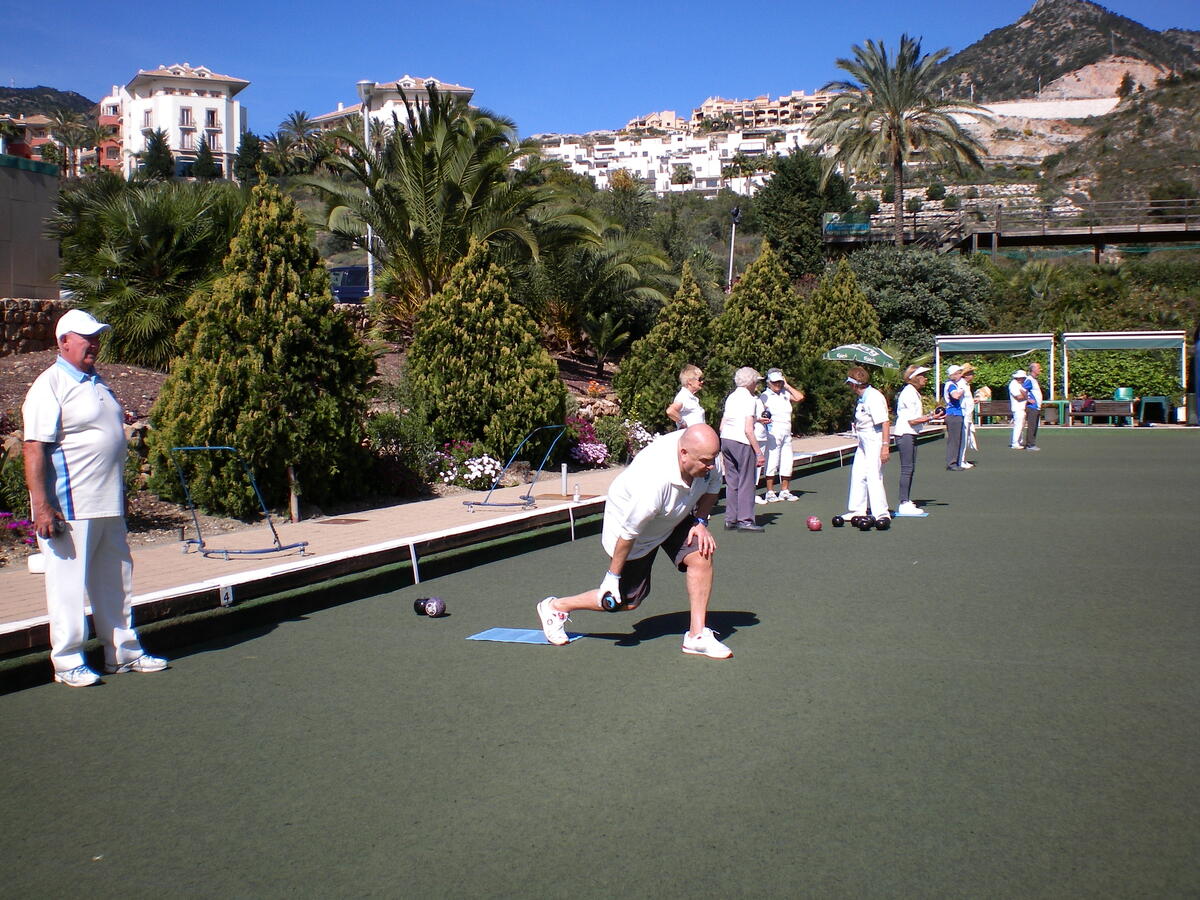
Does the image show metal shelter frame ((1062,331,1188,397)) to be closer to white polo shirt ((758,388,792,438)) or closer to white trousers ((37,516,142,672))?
white polo shirt ((758,388,792,438))

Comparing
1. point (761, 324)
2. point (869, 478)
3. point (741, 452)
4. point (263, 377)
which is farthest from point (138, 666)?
point (761, 324)

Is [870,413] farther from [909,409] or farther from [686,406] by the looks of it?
[686,406]

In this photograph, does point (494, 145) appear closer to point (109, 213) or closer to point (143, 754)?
point (109, 213)

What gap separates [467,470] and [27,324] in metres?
6.01

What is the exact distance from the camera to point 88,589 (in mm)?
5961

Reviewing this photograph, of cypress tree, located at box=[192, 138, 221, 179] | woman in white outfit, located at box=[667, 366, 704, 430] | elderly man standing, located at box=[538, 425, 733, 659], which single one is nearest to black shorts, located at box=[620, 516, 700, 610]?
elderly man standing, located at box=[538, 425, 733, 659]

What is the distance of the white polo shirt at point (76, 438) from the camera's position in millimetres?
5723

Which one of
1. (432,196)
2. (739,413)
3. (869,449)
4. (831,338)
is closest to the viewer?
(739,413)

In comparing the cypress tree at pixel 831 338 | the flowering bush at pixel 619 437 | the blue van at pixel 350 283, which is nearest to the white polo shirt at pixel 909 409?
the flowering bush at pixel 619 437

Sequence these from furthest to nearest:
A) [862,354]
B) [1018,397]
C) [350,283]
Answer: [350,283]
[862,354]
[1018,397]

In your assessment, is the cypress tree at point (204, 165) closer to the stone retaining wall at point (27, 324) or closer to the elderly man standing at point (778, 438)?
the stone retaining wall at point (27, 324)

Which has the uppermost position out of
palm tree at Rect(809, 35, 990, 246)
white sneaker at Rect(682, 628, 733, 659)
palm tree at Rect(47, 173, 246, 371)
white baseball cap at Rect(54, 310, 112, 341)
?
palm tree at Rect(809, 35, 990, 246)

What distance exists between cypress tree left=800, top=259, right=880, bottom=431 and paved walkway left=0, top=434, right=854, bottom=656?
13536mm

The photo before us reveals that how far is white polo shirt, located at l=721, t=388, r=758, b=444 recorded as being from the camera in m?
11.7
